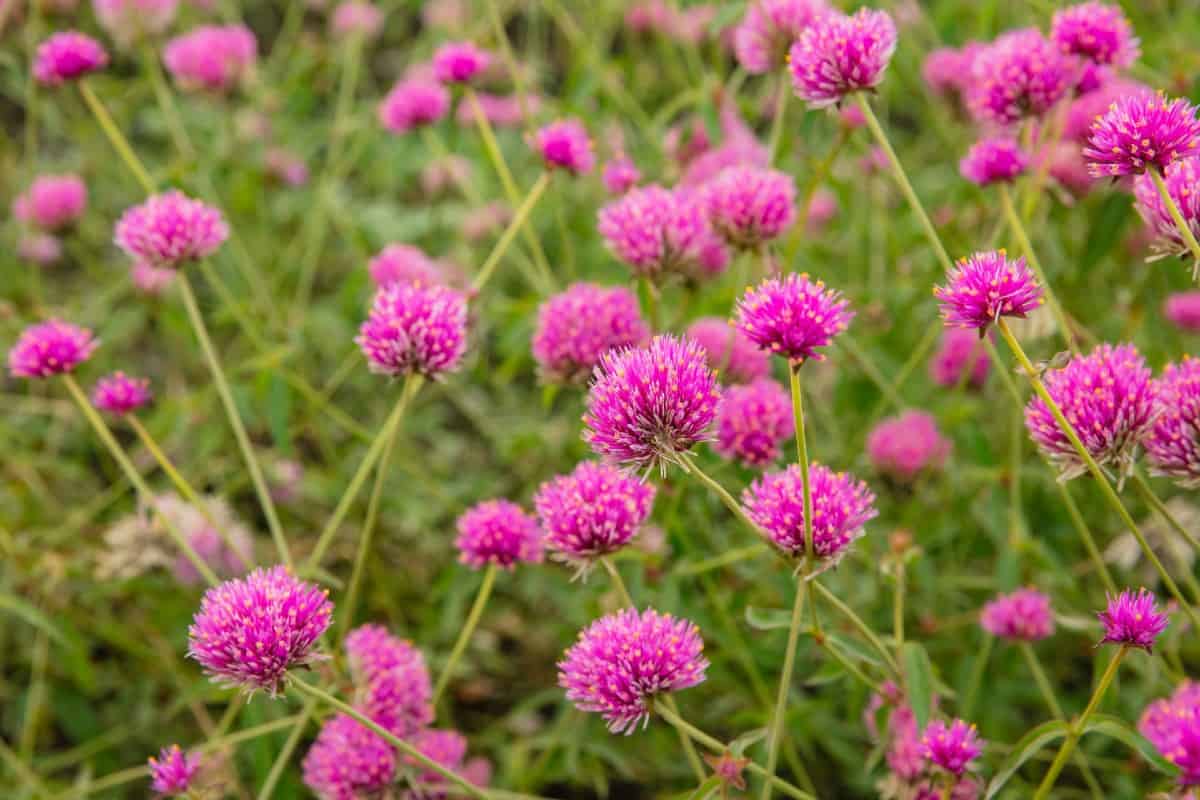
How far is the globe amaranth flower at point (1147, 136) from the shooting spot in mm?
1417

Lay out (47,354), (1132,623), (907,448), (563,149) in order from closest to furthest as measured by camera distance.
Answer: (1132,623)
(47,354)
(563,149)
(907,448)

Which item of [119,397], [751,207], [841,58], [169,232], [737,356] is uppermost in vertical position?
[841,58]

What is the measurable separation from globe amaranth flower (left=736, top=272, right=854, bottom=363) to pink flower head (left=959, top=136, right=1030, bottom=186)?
703 millimetres

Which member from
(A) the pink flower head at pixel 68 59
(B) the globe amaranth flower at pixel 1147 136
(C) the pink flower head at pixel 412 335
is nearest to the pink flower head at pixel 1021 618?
(B) the globe amaranth flower at pixel 1147 136

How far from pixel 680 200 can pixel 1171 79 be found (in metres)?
1.12

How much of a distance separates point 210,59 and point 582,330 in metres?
1.64

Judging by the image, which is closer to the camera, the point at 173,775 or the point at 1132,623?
the point at 1132,623

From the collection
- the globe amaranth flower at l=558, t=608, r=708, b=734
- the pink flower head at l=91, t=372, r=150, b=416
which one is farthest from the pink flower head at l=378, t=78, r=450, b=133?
the globe amaranth flower at l=558, t=608, r=708, b=734

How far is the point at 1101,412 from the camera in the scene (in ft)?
4.92

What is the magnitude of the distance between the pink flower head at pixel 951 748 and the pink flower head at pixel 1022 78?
1.00 m

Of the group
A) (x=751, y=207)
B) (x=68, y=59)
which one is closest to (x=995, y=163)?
(x=751, y=207)

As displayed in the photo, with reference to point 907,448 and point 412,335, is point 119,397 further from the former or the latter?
point 907,448

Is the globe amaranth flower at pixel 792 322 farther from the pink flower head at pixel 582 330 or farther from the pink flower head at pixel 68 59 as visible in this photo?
the pink flower head at pixel 68 59

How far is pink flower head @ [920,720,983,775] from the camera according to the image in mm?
1515
